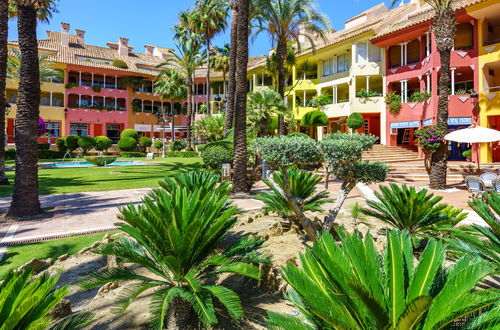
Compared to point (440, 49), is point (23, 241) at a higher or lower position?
lower

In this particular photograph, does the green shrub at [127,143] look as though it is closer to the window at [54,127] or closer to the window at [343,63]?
the window at [54,127]

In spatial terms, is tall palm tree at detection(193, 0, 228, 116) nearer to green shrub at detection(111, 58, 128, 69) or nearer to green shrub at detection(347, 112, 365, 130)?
green shrub at detection(111, 58, 128, 69)

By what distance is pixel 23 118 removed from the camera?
895 cm

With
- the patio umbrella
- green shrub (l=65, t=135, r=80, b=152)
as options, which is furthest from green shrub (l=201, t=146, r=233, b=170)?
green shrub (l=65, t=135, r=80, b=152)

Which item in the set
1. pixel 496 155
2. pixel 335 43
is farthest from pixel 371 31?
pixel 496 155

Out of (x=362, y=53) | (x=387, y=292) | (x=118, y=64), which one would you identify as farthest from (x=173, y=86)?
(x=387, y=292)

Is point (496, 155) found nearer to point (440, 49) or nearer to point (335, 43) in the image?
point (440, 49)

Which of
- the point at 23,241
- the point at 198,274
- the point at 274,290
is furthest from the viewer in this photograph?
the point at 23,241

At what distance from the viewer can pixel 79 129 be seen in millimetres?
45750

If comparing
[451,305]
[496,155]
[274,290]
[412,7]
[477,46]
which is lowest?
[274,290]

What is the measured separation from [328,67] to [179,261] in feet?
112

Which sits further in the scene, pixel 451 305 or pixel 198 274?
pixel 198 274

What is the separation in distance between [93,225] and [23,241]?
64.0 inches

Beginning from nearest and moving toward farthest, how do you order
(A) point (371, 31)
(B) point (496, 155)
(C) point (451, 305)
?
(C) point (451, 305) → (B) point (496, 155) → (A) point (371, 31)
